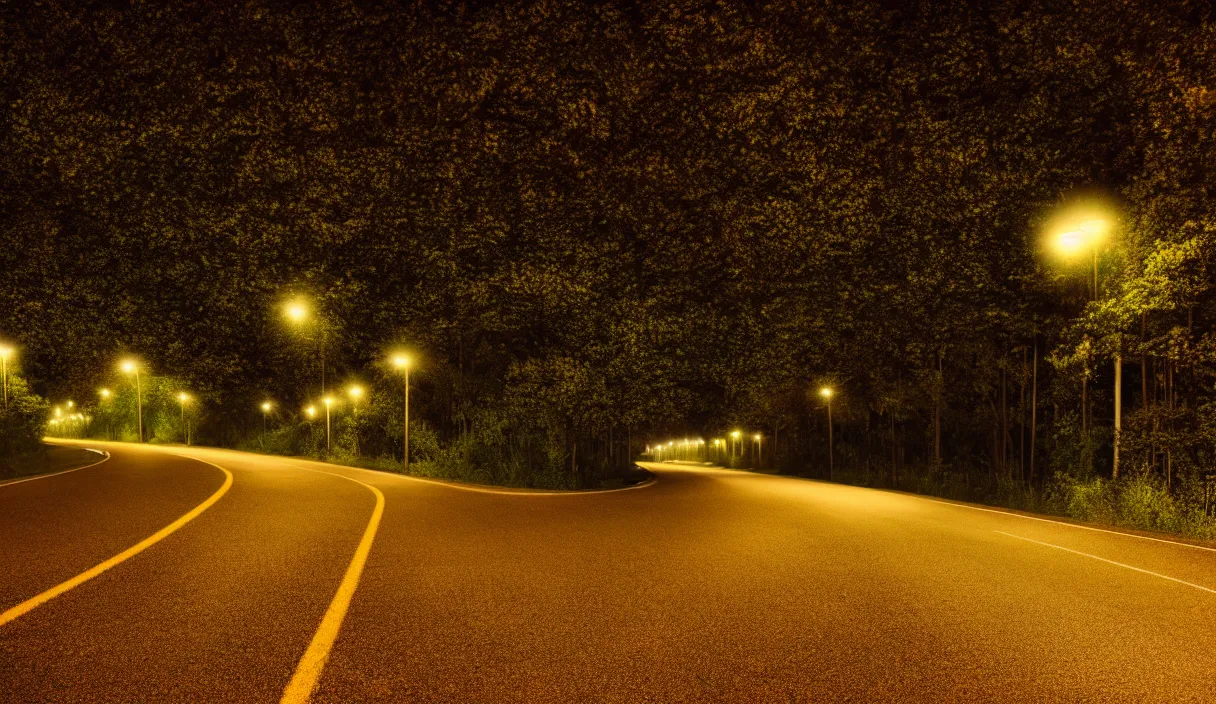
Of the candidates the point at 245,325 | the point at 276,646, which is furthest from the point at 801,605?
the point at 245,325

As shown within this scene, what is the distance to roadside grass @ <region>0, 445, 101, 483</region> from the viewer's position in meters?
15.9

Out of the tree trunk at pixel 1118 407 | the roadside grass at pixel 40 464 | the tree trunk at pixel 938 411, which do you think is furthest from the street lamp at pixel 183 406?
the tree trunk at pixel 1118 407

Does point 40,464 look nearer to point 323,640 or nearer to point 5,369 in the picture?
point 5,369

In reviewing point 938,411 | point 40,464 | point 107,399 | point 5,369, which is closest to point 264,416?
point 5,369

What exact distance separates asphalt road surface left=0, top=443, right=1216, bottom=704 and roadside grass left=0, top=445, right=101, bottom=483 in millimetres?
9648

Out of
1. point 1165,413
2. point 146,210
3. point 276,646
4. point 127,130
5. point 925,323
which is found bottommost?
point 276,646

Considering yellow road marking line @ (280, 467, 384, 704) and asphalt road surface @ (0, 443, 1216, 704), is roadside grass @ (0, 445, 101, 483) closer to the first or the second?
asphalt road surface @ (0, 443, 1216, 704)

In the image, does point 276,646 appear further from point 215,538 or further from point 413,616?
point 215,538

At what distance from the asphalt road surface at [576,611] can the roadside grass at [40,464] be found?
965 centimetres

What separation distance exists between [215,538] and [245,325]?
50.5 meters

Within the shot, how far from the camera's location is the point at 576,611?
471 centimetres

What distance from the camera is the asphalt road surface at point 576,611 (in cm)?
338

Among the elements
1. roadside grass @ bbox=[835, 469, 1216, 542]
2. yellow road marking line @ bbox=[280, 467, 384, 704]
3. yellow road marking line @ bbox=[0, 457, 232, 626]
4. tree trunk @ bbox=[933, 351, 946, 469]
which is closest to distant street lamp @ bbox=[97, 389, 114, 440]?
yellow road marking line @ bbox=[0, 457, 232, 626]

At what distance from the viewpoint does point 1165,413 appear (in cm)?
1240
